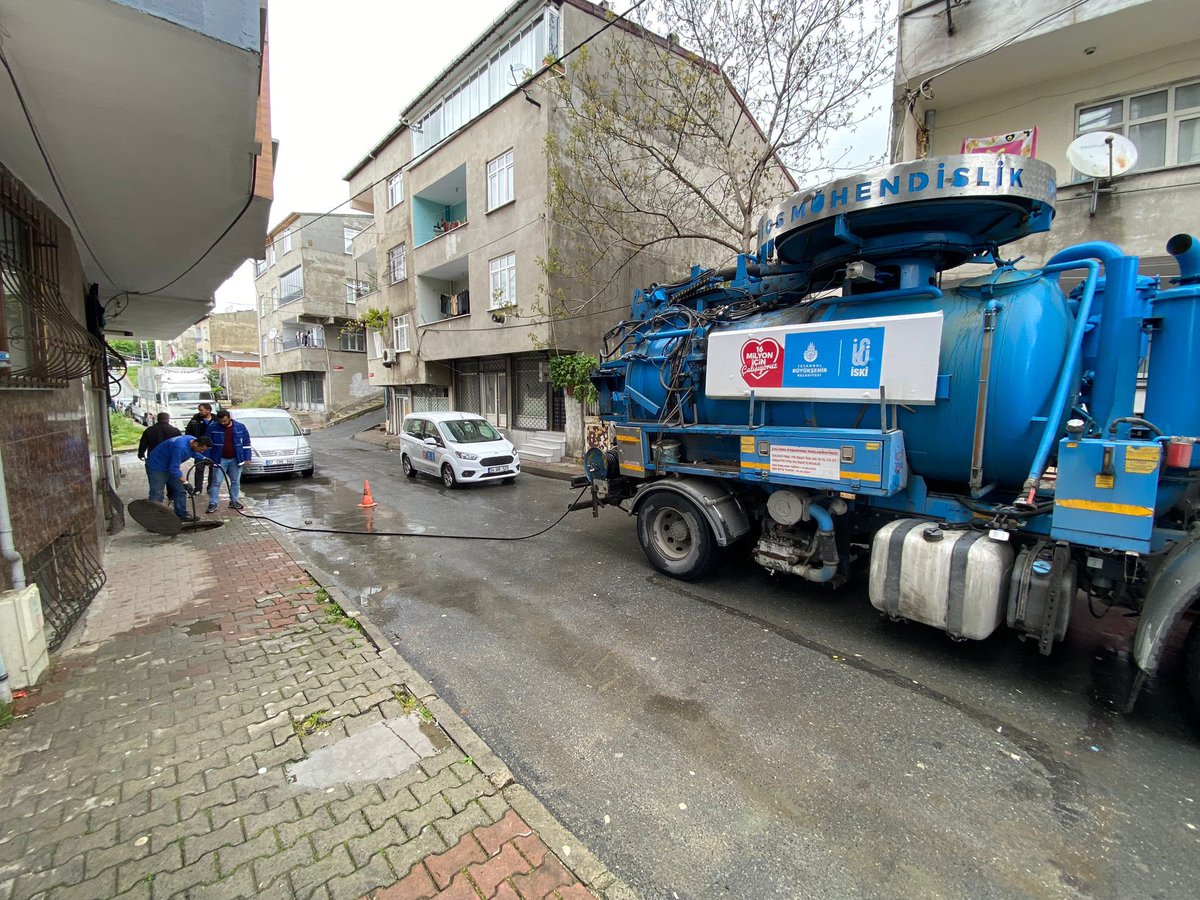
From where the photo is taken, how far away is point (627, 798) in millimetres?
2574

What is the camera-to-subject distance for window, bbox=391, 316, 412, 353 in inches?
799

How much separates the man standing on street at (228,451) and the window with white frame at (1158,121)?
1501 centimetres

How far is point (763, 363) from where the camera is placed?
4645mm

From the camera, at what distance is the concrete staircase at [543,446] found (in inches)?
572

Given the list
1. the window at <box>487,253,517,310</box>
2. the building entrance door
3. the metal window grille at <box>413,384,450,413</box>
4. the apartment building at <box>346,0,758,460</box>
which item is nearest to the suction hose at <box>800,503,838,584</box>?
the apartment building at <box>346,0,758,460</box>

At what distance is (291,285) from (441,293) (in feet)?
52.0

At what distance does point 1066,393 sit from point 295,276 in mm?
34322

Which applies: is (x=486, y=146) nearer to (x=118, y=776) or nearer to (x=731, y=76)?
(x=731, y=76)

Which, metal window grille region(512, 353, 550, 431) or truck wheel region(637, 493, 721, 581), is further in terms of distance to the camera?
metal window grille region(512, 353, 550, 431)

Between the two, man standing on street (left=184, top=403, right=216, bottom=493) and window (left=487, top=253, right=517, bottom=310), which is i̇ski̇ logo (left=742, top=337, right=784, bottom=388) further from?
window (left=487, top=253, right=517, bottom=310)

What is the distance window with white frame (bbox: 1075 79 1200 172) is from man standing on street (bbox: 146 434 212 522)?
586 inches

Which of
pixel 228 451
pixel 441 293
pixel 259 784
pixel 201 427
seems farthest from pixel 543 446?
pixel 259 784

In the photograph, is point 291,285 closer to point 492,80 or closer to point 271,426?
point 492,80

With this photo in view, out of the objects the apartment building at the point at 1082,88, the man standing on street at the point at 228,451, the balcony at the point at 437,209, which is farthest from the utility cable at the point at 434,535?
the balcony at the point at 437,209
